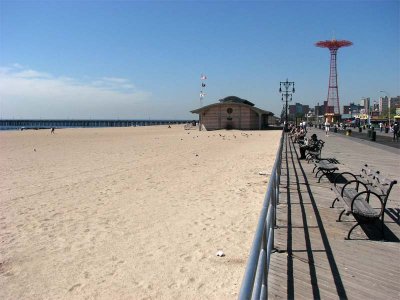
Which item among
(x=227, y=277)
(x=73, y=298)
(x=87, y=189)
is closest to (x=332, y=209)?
(x=227, y=277)

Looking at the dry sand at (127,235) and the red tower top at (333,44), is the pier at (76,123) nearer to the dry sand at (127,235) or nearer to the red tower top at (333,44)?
the red tower top at (333,44)

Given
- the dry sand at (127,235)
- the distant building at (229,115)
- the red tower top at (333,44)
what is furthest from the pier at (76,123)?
the dry sand at (127,235)

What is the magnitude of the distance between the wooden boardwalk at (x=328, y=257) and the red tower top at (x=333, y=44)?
3851 inches

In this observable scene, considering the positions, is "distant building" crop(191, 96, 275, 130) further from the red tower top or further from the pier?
the pier

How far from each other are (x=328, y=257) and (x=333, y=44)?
101260 millimetres

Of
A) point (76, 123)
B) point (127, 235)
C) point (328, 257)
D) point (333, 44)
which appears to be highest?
point (333, 44)

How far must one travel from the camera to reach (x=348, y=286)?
372cm

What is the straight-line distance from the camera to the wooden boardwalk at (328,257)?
12.0 feet

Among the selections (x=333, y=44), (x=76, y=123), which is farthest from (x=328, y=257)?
(x=76, y=123)

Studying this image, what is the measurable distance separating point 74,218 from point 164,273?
328cm

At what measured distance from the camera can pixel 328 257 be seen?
14.5 ft

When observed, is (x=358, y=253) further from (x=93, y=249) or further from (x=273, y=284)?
(x=93, y=249)

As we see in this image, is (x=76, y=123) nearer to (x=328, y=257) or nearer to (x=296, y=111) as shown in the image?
(x=296, y=111)

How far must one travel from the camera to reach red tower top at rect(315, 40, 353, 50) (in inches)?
3760
